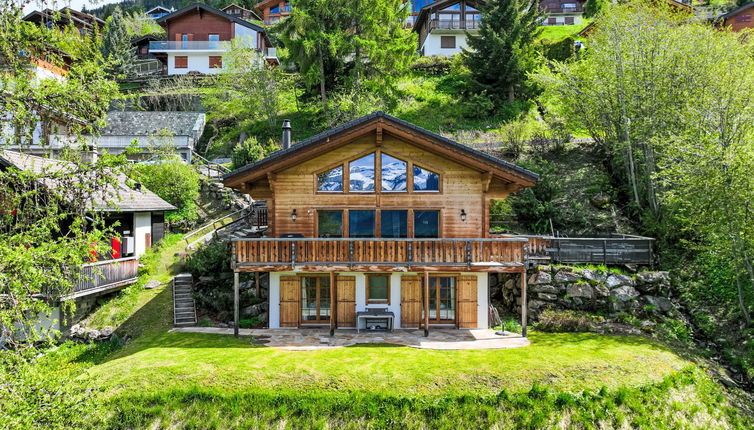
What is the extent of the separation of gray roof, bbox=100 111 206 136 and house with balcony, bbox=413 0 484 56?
81.9 ft

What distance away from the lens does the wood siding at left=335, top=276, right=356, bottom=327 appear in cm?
1574

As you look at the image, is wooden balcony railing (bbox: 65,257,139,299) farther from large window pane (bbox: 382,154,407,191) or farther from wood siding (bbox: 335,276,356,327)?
large window pane (bbox: 382,154,407,191)

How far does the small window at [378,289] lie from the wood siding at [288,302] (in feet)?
8.35

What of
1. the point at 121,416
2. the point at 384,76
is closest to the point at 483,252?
the point at 121,416

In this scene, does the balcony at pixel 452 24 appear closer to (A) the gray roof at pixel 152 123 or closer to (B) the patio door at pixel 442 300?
(A) the gray roof at pixel 152 123

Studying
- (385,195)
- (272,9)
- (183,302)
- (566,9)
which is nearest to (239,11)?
(272,9)

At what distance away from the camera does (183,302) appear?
16.9m

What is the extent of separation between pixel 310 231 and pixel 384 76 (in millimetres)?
20078

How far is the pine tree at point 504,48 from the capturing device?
106 feet

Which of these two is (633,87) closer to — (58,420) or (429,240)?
(429,240)

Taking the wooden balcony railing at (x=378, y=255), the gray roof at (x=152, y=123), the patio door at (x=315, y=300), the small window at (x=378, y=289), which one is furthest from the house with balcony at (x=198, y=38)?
the small window at (x=378, y=289)

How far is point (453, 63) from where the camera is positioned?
42.3 meters

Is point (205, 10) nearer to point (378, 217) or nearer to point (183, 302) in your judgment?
point (183, 302)

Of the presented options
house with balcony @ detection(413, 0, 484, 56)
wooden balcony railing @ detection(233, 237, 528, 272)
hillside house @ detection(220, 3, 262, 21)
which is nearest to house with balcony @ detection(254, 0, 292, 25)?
hillside house @ detection(220, 3, 262, 21)
